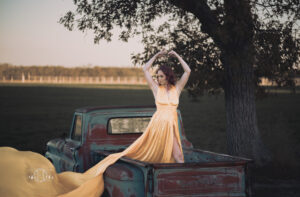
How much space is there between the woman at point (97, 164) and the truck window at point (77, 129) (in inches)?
44.5

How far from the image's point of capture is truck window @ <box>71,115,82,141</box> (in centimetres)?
693

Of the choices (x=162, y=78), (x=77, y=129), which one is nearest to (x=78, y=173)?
(x=77, y=129)

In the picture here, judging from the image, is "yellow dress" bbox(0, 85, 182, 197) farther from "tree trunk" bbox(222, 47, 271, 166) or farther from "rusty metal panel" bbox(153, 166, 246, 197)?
"tree trunk" bbox(222, 47, 271, 166)

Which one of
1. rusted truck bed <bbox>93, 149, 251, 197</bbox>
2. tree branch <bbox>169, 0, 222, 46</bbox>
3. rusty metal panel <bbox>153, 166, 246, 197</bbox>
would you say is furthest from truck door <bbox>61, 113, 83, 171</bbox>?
tree branch <bbox>169, 0, 222, 46</bbox>

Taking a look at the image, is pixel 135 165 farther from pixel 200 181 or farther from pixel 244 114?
pixel 244 114

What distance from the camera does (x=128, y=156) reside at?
232 inches

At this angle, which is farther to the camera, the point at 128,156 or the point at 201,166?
the point at 128,156

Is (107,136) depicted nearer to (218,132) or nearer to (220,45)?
(220,45)

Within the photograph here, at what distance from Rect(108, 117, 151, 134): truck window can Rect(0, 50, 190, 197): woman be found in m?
1.04

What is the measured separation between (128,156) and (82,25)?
301 inches

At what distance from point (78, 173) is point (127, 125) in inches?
60.5

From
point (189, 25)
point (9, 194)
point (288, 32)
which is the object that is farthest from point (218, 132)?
point (9, 194)

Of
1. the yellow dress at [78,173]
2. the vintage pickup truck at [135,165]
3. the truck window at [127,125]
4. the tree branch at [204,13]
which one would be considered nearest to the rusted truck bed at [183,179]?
the vintage pickup truck at [135,165]

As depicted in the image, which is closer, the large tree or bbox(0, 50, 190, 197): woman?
bbox(0, 50, 190, 197): woman
